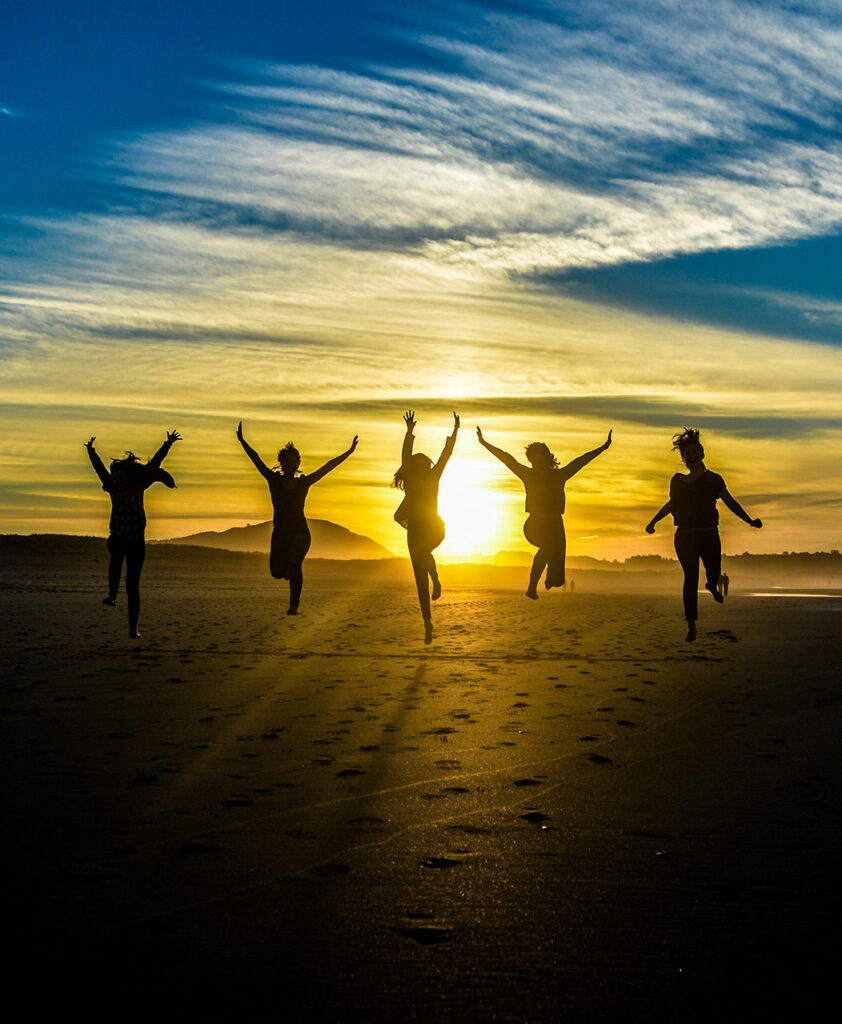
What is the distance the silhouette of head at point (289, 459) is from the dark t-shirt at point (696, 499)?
5514mm

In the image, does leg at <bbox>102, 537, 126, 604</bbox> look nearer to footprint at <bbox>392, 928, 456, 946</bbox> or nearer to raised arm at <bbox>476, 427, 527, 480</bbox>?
raised arm at <bbox>476, 427, 527, 480</bbox>

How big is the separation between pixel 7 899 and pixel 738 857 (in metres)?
2.78

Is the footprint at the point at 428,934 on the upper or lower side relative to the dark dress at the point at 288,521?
lower

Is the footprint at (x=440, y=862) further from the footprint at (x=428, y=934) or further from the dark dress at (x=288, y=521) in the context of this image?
the dark dress at (x=288, y=521)

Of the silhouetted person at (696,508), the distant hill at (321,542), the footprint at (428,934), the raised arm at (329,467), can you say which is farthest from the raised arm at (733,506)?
Result: the distant hill at (321,542)

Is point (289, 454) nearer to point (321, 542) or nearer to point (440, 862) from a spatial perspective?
point (440, 862)

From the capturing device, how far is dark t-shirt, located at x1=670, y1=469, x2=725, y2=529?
42.5 ft

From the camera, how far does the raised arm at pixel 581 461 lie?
12.5m

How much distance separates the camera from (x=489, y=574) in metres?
71.2

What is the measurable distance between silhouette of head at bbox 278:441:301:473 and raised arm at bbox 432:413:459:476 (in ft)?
7.69

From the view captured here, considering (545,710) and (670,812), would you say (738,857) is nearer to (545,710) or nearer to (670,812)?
(670,812)

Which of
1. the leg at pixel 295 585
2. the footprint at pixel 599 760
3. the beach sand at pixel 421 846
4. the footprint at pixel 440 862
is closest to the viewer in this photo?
the beach sand at pixel 421 846

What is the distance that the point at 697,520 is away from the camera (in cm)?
1308

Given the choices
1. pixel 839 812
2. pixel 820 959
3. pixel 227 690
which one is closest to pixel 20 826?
pixel 820 959
